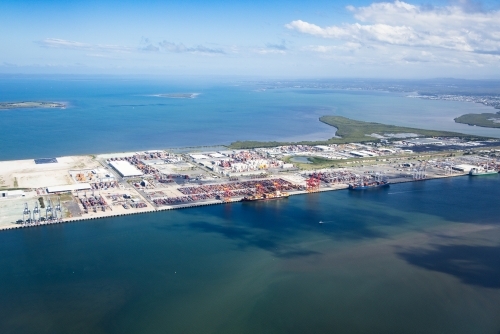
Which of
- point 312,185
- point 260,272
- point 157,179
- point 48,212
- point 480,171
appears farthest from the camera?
point 480,171

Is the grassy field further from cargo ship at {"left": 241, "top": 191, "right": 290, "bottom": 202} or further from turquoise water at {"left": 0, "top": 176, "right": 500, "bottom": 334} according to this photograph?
cargo ship at {"left": 241, "top": 191, "right": 290, "bottom": 202}

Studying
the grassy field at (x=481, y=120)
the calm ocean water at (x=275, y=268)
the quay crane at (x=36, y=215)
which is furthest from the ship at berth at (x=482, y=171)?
the grassy field at (x=481, y=120)

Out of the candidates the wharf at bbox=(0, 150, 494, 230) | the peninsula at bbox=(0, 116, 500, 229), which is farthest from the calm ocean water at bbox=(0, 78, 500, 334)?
the peninsula at bbox=(0, 116, 500, 229)

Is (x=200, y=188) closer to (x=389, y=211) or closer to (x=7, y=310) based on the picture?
(x=389, y=211)

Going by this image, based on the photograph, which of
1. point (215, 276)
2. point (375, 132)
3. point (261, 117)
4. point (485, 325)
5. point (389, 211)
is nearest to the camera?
point (485, 325)

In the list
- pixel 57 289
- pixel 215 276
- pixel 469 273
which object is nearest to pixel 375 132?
pixel 469 273

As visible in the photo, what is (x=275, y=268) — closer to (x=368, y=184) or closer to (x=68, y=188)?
(x=368, y=184)

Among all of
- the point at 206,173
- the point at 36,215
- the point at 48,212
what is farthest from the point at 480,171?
the point at 36,215

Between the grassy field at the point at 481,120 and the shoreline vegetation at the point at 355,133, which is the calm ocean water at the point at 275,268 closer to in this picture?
the shoreline vegetation at the point at 355,133
